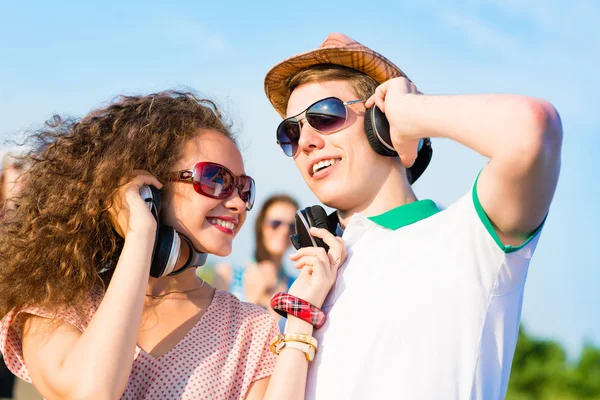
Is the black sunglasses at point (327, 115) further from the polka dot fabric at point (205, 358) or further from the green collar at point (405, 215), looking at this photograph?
the polka dot fabric at point (205, 358)

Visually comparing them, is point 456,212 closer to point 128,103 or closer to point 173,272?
point 173,272

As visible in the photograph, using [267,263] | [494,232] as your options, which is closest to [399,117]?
[494,232]

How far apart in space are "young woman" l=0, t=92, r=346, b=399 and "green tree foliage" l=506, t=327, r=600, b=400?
17409 millimetres

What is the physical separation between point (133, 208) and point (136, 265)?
0.25 meters

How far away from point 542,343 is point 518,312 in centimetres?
2094

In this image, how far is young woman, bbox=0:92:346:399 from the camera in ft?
8.28

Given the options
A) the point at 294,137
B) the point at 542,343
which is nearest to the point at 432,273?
the point at 294,137

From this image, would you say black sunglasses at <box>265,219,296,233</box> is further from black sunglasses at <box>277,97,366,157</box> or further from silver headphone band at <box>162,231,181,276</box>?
silver headphone band at <box>162,231,181,276</box>

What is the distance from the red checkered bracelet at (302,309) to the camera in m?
2.47

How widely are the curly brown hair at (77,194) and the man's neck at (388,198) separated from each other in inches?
30.6

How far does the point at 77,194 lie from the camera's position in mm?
2877

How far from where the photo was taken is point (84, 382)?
2400 millimetres

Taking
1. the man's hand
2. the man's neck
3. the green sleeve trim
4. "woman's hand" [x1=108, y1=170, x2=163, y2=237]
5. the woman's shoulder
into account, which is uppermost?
the man's hand

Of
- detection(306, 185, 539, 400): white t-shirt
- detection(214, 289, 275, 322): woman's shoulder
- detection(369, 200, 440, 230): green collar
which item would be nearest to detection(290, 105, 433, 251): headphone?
detection(369, 200, 440, 230): green collar
